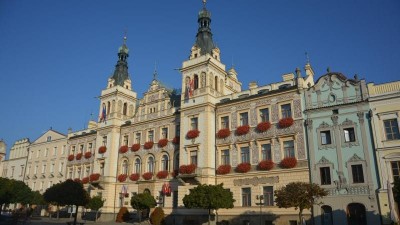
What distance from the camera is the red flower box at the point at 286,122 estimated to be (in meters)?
35.4

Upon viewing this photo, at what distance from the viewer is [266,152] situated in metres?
36.8

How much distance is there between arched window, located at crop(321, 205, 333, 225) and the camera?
31.4 metres

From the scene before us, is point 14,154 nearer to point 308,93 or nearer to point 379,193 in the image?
point 308,93

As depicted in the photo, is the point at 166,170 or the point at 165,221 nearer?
the point at 165,221

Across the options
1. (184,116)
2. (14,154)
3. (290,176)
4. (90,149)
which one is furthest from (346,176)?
(14,154)

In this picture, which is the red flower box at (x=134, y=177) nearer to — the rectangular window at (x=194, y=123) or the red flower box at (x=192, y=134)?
the red flower box at (x=192, y=134)

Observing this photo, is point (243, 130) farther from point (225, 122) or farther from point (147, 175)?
point (147, 175)

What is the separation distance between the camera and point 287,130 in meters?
35.7

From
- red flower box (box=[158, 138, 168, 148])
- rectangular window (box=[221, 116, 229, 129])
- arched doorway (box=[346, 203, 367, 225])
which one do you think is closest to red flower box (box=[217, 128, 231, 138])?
rectangular window (box=[221, 116, 229, 129])

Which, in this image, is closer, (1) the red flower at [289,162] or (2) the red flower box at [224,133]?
(1) the red flower at [289,162]

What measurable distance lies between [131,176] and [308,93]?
2547 centimetres

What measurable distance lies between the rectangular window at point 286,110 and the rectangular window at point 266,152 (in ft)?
11.5

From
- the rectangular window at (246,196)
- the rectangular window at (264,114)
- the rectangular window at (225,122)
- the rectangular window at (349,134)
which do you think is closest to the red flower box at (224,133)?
the rectangular window at (225,122)

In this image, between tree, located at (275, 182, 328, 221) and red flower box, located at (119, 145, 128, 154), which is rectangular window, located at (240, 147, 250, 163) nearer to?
tree, located at (275, 182, 328, 221)
